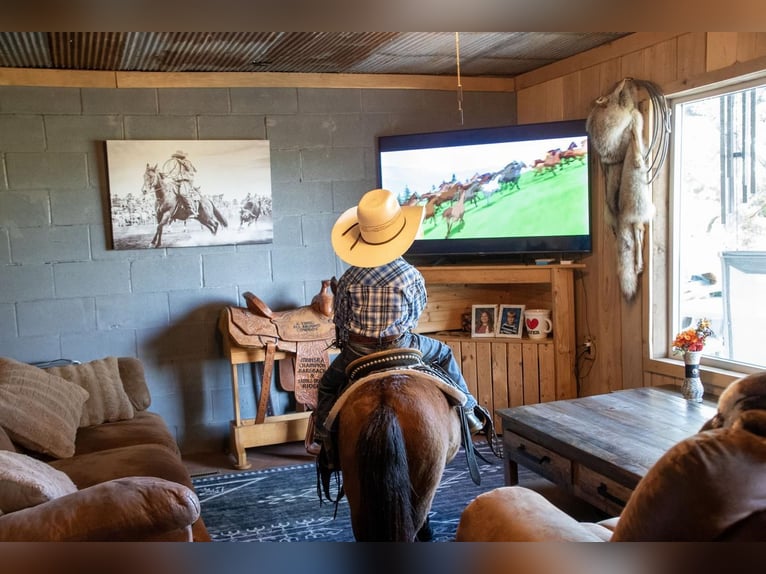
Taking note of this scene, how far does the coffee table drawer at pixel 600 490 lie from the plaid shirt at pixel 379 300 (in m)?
1.02

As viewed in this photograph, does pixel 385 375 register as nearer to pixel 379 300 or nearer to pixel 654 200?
pixel 379 300

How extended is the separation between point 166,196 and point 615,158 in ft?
9.22

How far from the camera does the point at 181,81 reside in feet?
14.8

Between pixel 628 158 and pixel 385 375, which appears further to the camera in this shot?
pixel 628 158

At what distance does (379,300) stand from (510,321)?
1.83 m

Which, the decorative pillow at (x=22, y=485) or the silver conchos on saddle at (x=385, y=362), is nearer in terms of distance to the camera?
the decorative pillow at (x=22, y=485)

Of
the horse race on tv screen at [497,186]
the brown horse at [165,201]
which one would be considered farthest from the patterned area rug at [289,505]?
the brown horse at [165,201]

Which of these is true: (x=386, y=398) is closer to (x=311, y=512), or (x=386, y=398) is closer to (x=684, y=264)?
(x=311, y=512)

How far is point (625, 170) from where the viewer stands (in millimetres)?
3893

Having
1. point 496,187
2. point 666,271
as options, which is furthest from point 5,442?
point 666,271

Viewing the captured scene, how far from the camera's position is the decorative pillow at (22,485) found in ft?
6.09

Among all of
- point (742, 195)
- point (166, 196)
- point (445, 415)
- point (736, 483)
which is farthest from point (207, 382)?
point (736, 483)

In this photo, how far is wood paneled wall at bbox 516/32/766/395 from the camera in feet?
11.3

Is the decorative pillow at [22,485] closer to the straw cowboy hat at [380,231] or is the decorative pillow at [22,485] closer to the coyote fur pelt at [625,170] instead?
the straw cowboy hat at [380,231]
